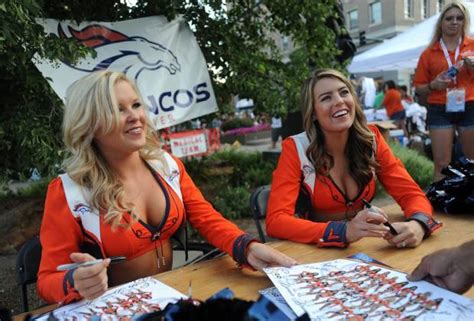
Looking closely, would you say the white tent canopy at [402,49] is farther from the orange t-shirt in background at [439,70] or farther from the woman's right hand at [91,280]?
the woman's right hand at [91,280]

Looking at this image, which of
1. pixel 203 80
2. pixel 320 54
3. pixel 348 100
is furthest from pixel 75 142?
pixel 320 54

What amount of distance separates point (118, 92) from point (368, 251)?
116 centimetres

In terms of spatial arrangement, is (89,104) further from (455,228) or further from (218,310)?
(455,228)

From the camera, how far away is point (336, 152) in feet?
7.69

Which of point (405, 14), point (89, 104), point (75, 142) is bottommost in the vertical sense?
point (75, 142)

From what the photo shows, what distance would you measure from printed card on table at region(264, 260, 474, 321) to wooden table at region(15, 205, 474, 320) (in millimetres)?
102

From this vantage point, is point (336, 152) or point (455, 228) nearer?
point (455, 228)

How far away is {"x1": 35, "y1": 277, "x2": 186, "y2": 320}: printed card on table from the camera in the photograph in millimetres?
1186

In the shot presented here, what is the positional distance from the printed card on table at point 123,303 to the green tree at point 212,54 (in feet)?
6.10

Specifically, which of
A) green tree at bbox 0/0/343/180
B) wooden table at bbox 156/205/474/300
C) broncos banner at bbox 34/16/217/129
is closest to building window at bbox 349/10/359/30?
green tree at bbox 0/0/343/180

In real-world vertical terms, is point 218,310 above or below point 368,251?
above

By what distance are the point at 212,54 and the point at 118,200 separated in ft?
10.5

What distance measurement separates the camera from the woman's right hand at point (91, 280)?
123 cm

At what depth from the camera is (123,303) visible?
124 centimetres
